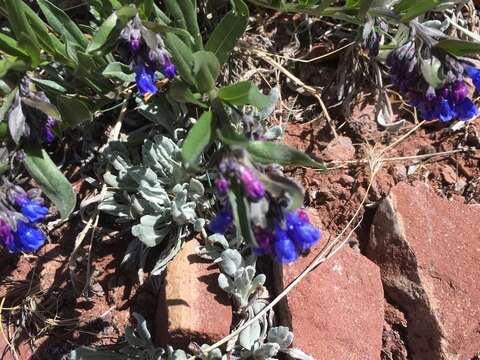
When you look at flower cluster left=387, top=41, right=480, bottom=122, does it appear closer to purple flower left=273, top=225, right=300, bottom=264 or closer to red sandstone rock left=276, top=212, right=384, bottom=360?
red sandstone rock left=276, top=212, right=384, bottom=360

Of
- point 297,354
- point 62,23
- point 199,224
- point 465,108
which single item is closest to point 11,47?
point 62,23

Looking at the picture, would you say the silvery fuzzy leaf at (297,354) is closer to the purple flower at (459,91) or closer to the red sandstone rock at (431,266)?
the red sandstone rock at (431,266)

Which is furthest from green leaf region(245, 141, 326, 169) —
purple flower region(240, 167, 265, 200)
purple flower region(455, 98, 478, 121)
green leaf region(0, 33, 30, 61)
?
green leaf region(0, 33, 30, 61)

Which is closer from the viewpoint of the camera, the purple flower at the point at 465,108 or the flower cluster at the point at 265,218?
the flower cluster at the point at 265,218

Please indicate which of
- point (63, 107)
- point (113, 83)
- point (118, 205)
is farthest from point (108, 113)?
point (63, 107)

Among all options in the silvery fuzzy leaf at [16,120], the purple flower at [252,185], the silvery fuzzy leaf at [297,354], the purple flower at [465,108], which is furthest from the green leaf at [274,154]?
the silvery fuzzy leaf at [297,354]
